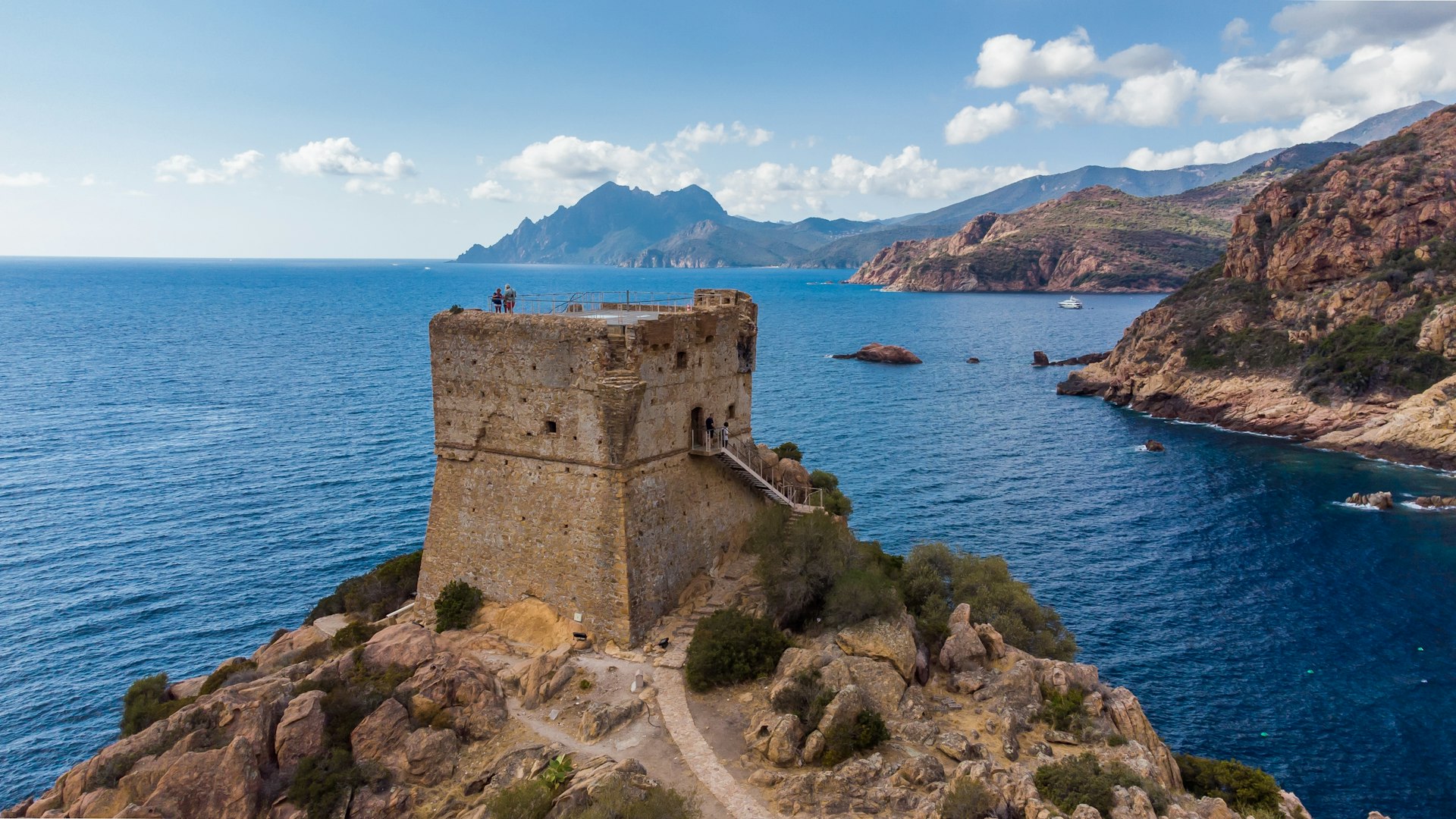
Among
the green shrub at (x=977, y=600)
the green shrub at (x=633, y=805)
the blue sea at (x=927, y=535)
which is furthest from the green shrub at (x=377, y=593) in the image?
the green shrub at (x=977, y=600)

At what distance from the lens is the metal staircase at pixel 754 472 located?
100ft

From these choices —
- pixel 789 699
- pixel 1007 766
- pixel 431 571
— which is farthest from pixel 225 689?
pixel 1007 766

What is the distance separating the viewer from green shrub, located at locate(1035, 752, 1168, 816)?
20.0m

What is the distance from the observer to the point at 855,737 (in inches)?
858

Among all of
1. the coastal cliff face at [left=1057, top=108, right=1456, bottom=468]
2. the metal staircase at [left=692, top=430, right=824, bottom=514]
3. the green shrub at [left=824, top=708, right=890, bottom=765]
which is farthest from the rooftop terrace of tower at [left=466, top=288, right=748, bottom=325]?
the coastal cliff face at [left=1057, top=108, right=1456, bottom=468]

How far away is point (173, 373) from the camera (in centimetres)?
9669

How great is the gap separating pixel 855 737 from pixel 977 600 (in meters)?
13.2

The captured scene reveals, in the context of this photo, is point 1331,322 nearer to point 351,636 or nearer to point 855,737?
point 855,737

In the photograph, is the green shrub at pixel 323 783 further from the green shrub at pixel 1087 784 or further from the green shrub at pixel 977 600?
the green shrub at pixel 977 600

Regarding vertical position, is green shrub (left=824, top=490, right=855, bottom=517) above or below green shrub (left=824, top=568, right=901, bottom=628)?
above

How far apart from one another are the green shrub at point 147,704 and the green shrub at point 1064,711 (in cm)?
2536

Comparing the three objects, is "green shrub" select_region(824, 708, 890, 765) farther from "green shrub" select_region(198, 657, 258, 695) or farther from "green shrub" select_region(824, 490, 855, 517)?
"green shrub" select_region(198, 657, 258, 695)

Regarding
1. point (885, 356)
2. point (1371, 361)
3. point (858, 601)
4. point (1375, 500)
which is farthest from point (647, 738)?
point (885, 356)

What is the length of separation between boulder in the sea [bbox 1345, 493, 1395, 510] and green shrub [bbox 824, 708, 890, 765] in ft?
173
